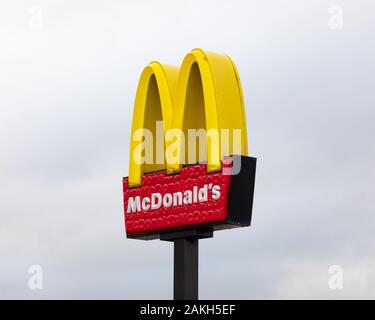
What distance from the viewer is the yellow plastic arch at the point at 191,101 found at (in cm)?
2308

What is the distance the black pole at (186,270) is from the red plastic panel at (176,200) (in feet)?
1.83

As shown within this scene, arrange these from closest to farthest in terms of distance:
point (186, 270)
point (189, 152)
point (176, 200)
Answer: point (186, 270), point (176, 200), point (189, 152)

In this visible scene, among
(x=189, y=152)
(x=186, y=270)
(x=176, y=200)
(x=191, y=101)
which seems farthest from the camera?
(x=191, y=101)

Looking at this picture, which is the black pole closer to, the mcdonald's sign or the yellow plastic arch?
the mcdonald's sign

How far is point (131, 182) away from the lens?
25.5m

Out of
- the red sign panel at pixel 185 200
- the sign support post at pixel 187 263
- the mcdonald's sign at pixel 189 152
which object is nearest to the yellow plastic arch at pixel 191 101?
the mcdonald's sign at pixel 189 152

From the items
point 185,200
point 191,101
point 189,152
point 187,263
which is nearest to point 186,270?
point 187,263

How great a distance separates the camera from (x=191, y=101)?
24297 mm

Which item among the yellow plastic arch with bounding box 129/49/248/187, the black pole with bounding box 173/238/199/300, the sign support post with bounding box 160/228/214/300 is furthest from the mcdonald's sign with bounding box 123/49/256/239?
the black pole with bounding box 173/238/199/300

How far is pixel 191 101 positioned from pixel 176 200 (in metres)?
2.52

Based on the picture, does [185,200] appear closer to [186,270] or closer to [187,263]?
[187,263]

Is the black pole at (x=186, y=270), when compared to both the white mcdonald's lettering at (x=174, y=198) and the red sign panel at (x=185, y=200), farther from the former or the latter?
the white mcdonald's lettering at (x=174, y=198)
